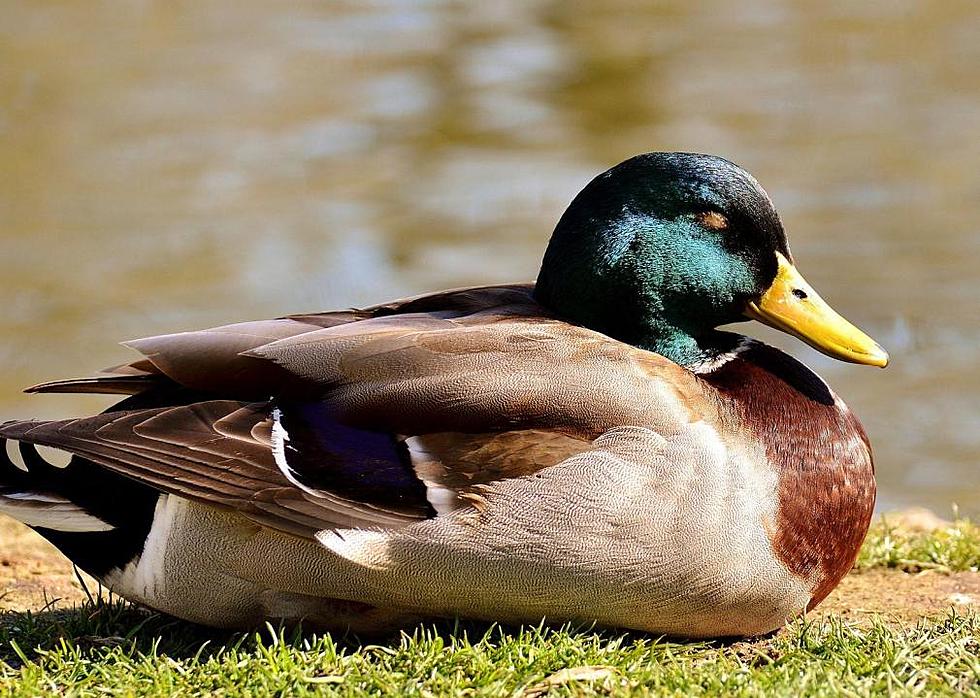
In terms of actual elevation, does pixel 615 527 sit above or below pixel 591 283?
below

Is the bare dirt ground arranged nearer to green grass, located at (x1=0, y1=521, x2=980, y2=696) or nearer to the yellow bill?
green grass, located at (x1=0, y1=521, x2=980, y2=696)

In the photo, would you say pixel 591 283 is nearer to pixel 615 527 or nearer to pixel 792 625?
pixel 615 527

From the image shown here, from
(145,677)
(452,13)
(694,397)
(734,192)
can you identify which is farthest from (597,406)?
(452,13)

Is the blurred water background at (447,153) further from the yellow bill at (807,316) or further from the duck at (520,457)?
the duck at (520,457)

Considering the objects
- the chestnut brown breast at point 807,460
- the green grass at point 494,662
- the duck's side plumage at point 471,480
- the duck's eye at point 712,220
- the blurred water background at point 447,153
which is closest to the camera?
the green grass at point 494,662

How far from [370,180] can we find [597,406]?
7335 mm

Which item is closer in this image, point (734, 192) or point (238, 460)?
point (238, 460)

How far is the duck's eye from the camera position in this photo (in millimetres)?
3838

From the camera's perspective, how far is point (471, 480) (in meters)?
3.46

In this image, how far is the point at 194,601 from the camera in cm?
371

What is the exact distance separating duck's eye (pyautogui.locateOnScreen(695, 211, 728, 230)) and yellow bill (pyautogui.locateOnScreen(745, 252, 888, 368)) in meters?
0.19

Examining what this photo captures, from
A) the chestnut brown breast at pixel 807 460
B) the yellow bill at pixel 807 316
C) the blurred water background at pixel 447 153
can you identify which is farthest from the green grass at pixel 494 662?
the blurred water background at pixel 447 153

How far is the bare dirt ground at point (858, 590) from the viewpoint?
4.10 metres

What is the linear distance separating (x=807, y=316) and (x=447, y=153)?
732 cm
